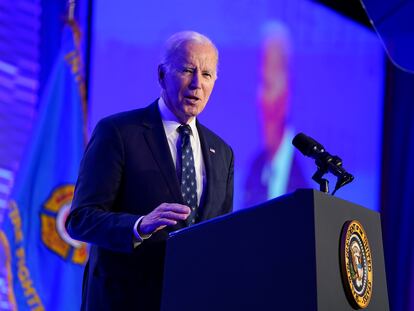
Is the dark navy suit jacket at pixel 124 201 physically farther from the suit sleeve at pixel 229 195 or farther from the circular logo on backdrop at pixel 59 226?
the circular logo on backdrop at pixel 59 226

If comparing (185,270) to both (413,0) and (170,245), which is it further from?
(413,0)

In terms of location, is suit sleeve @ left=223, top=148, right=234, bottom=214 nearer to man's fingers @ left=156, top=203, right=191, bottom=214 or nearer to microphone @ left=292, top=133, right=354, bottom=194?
microphone @ left=292, top=133, right=354, bottom=194

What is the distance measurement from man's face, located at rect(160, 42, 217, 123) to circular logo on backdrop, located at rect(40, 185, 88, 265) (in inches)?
50.6

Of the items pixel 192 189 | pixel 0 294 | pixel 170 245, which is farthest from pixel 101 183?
pixel 0 294

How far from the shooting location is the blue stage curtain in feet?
16.2

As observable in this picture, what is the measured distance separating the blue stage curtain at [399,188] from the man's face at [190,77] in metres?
3.32

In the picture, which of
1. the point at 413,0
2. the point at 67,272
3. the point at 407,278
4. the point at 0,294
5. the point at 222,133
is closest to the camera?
the point at 0,294

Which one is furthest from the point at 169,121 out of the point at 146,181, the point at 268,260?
the point at 268,260

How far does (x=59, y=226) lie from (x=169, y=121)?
50.1 inches

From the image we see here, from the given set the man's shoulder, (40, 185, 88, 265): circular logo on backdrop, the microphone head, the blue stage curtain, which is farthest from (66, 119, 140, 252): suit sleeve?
the blue stage curtain

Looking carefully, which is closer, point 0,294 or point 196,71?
point 196,71

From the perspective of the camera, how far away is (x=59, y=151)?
3.25m

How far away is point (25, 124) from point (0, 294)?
801mm

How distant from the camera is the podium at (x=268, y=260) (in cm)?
131
